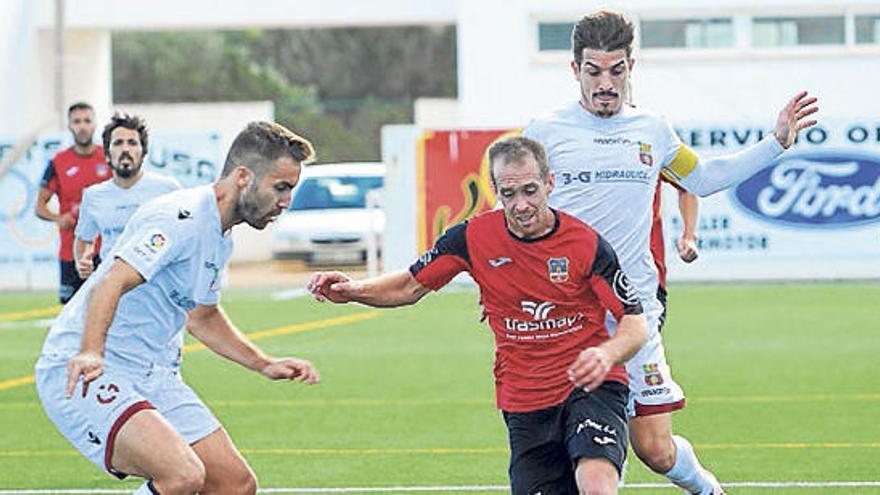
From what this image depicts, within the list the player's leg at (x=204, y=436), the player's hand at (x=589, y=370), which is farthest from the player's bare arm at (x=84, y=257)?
the player's hand at (x=589, y=370)

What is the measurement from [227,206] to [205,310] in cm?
81

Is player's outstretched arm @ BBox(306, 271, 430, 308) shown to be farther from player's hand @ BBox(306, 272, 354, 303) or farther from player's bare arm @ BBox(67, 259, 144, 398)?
player's bare arm @ BBox(67, 259, 144, 398)

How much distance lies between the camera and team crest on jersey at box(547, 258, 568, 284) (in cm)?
758

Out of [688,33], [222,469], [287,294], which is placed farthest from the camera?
[688,33]

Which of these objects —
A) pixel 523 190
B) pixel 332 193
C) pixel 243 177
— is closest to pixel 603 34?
pixel 523 190

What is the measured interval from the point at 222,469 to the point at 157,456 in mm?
454

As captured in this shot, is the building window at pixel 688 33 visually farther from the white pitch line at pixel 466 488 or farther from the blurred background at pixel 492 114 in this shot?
the white pitch line at pixel 466 488

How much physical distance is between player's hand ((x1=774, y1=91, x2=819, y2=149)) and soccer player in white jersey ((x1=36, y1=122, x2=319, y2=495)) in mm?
2139

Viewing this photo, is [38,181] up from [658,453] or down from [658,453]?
up

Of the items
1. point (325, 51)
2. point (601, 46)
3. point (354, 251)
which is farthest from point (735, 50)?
point (325, 51)

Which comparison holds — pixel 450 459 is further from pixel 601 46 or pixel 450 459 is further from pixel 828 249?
pixel 828 249

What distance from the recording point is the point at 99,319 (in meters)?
7.12

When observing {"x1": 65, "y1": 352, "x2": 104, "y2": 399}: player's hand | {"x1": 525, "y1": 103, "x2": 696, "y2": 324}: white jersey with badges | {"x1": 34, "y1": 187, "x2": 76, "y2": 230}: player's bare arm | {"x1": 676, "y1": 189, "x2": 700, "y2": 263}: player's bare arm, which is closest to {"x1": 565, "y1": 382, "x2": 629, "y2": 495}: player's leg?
{"x1": 525, "y1": 103, "x2": 696, "y2": 324}: white jersey with badges

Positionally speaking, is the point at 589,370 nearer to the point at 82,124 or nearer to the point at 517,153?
the point at 517,153
